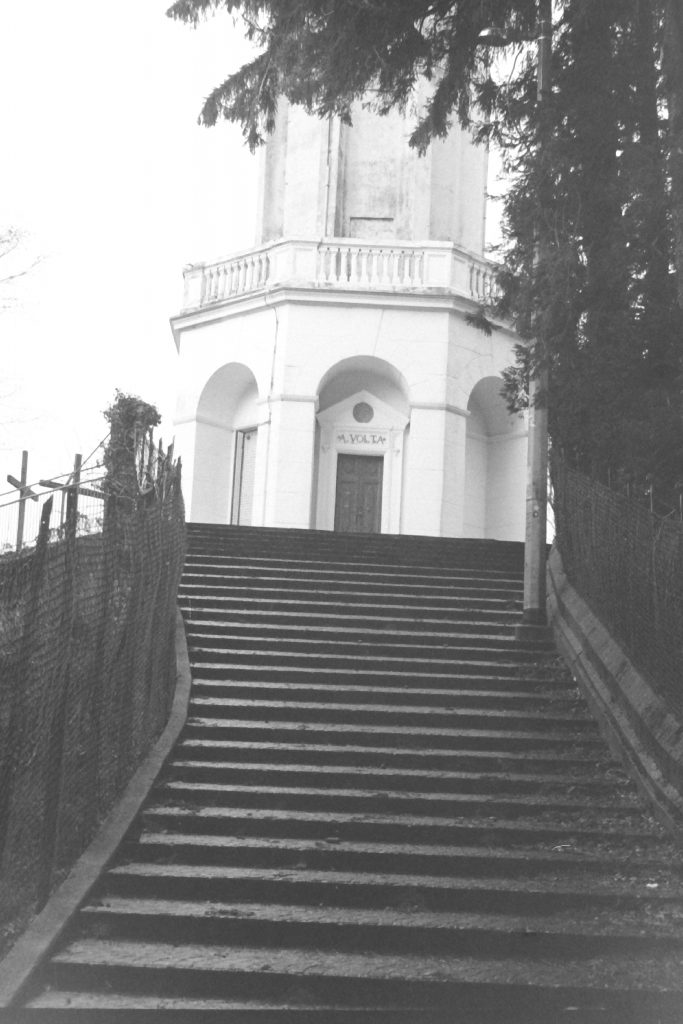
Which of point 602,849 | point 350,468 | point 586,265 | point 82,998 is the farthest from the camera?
point 350,468

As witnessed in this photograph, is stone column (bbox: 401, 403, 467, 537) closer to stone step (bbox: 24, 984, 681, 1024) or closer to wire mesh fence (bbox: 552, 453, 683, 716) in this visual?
wire mesh fence (bbox: 552, 453, 683, 716)

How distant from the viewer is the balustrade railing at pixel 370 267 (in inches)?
1024

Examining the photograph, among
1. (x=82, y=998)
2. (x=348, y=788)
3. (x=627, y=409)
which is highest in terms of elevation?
(x=627, y=409)

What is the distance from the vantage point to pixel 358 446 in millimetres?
27328

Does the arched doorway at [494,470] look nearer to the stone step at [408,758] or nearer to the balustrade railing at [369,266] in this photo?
the balustrade railing at [369,266]

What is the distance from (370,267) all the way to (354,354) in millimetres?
1855

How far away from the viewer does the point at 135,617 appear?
9125 millimetres

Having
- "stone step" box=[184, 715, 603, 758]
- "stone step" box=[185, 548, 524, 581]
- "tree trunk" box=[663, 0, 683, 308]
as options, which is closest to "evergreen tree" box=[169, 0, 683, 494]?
"tree trunk" box=[663, 0, 683, 308]

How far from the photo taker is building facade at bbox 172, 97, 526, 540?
26.0m

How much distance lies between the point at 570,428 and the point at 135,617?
5.65 metres

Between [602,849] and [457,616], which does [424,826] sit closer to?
[602,849]

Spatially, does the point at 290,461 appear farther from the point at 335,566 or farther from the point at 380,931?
the point at 380,931

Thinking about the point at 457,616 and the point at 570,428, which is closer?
the point at 570,428

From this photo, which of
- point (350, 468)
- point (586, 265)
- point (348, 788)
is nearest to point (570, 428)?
point (586, 265)
